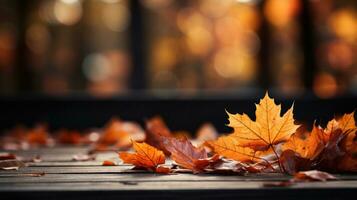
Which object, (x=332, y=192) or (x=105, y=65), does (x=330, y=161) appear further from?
(x=105, y=65)

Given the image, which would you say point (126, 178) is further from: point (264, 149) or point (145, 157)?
point (264, 149)

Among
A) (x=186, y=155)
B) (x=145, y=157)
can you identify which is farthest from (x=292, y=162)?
(x=145, y=157)

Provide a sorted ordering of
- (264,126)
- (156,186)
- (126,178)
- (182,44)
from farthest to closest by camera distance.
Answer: (182,44) → (264,126) → (126,178) → (156,186)

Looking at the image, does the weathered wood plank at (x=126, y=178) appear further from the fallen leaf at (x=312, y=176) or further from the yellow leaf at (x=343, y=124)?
the yellow leaf at (x=343, y=124)

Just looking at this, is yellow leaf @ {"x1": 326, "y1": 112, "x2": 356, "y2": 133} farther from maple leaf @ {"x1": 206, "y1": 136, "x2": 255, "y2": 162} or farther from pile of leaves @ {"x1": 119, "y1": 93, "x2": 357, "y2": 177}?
maple leaf @ {"x1": 206, "y1": 136, "x2": 255, "y2": 162}

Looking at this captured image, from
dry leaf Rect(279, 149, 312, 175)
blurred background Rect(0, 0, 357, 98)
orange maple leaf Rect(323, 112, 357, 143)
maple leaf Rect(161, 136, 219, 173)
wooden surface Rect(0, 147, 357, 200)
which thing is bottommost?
wooden surface Rect(0, 147, 357, 200)

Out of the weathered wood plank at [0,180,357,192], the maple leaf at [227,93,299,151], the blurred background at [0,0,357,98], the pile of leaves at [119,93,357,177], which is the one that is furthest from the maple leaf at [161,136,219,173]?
the blurred background at [0,0,357,98]
